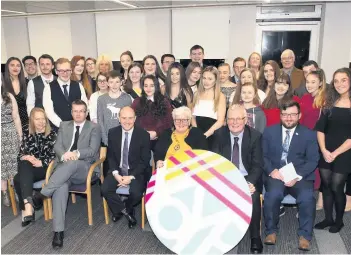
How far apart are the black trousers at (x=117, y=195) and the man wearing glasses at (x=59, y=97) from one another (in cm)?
106

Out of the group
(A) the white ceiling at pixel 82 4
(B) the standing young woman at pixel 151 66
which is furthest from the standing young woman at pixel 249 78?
(A) the white ceiling at pixel 82 4

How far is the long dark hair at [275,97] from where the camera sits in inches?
141

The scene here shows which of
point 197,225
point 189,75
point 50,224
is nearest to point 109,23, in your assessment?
point 189,75

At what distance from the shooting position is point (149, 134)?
11.6 feet

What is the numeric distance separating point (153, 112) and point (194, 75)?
2.42ft

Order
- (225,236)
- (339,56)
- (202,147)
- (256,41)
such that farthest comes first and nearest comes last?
(256,41) < (339,56) < (202,147) < (225,236)

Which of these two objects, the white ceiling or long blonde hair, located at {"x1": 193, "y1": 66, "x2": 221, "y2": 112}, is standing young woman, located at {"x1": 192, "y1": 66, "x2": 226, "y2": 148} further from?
the white ceiling

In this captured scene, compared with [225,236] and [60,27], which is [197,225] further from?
[60,27]

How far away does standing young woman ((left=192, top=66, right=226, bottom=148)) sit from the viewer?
370cm

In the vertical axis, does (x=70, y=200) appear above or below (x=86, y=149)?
below

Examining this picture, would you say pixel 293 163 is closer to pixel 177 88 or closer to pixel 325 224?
pixel 325 224

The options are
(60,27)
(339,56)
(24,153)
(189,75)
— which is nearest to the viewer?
(24,153)

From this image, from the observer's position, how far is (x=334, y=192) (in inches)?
127

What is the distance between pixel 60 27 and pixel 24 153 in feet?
18.9
